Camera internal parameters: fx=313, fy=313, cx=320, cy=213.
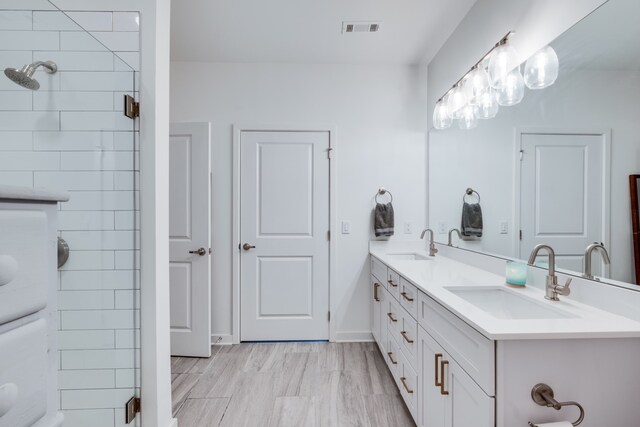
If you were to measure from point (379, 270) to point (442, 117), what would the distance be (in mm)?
1317

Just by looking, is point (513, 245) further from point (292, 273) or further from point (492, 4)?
point (292, 273)

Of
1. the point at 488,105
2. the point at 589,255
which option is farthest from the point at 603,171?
the point at 488,105

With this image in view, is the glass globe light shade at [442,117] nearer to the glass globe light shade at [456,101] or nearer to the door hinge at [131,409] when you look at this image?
the glass globe light shade at [456,101]

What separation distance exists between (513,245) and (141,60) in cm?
214

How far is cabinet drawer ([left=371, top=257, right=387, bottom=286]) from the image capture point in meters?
2.41

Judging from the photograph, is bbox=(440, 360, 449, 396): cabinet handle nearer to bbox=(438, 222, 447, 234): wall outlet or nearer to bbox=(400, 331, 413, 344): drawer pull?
bbox=(400, 331, 413, 344): drawer pull

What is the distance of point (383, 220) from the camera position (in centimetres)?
286

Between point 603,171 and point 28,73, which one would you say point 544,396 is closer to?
point 603,171

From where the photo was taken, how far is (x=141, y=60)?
58.9 inches

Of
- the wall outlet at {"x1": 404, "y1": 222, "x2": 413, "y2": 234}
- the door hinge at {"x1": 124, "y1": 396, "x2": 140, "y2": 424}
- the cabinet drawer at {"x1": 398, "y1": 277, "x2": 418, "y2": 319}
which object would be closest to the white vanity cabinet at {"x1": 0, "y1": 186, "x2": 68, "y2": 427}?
the door hinge at {"x1": 124, "y1": 396, "x2": 140, "y2": 424}

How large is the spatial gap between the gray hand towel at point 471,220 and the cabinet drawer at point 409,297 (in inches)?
26.9

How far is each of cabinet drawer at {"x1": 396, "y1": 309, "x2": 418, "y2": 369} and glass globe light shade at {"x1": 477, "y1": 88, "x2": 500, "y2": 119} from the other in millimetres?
1287

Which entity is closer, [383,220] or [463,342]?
[463,342]

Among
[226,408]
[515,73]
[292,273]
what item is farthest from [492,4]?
[226,408]
